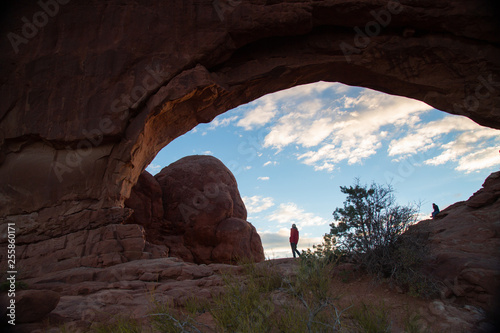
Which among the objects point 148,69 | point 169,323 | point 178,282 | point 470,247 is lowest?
point 169,323

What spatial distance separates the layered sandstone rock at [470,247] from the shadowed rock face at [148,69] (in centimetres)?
304

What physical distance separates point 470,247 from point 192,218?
11.4m

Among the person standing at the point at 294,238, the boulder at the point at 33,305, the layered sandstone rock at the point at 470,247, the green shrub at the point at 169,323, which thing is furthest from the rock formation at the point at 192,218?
the green shrub at the point at 169,323

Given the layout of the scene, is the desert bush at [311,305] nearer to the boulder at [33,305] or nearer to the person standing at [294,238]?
the boulder at [33,305]

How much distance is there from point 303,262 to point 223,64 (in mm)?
7863

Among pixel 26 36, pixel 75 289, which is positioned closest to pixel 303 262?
pixel 75 289

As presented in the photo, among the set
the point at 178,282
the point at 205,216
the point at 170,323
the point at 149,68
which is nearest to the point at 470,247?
the point at 178,282

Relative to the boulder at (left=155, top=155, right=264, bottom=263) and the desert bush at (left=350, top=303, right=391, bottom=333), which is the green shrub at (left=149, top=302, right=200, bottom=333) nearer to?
the desert bush at (left=350, top=303, right=391, bottom=333)

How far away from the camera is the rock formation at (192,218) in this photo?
1427cm

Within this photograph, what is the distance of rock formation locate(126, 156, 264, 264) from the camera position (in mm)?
14266

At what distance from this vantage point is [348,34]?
34.3 ft

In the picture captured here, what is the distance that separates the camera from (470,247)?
739cm

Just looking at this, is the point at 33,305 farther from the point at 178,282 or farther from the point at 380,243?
the point at 380,243

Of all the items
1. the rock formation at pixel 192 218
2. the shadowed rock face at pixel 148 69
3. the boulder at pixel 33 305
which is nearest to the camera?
the boulder at pixel 33 305
